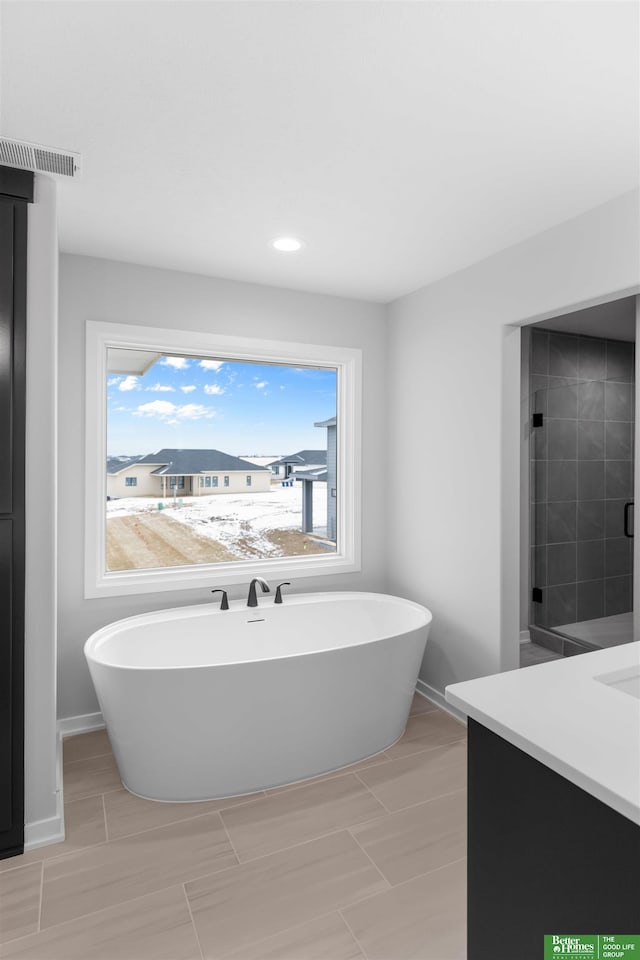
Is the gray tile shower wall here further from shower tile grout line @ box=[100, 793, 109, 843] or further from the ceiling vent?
the ceiling vent

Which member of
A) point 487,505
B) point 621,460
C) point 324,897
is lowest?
point 324,897

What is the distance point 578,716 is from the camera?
1066mm

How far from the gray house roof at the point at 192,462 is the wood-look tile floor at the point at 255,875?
1.63m

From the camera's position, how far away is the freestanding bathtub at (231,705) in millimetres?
2270

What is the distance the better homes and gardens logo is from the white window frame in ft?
8.27

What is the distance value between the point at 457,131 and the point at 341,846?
259 cm

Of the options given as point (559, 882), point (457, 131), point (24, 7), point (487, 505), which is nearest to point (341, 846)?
point (559, 882)

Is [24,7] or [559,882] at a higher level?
[24,7]

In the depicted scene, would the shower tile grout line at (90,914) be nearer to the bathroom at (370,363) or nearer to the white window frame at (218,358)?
the bathroom at (370,363)

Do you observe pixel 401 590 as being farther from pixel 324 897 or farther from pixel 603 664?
pixel 603 664

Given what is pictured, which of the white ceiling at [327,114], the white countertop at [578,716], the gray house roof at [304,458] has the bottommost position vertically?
the white countertop at [578,716]

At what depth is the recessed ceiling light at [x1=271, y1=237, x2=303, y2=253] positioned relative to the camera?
267 cm

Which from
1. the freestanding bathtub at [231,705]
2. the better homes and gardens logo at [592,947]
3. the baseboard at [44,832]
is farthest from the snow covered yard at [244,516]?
A: the better homes and gardens logo at [592,947]

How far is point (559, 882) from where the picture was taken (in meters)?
0.99
